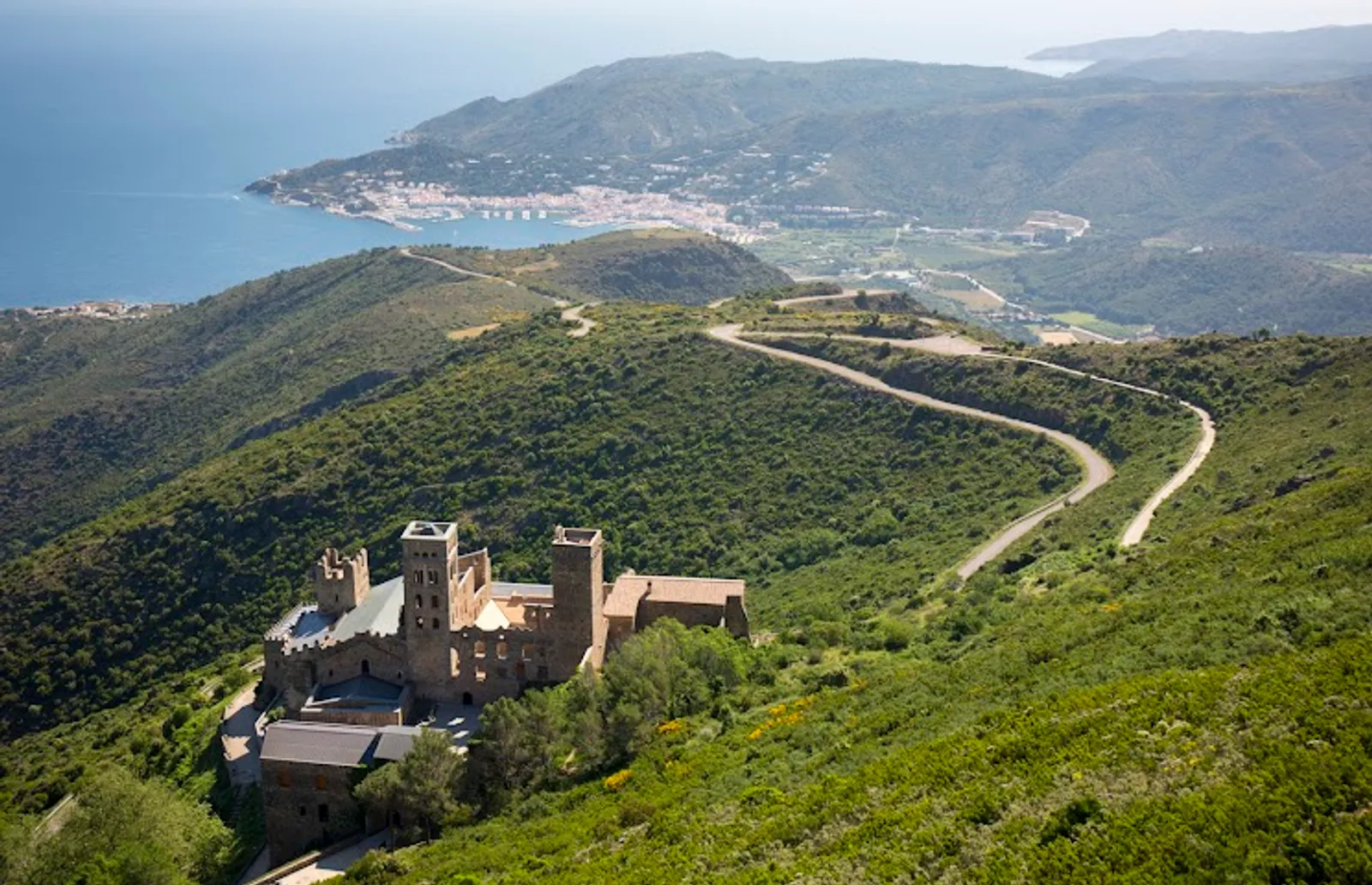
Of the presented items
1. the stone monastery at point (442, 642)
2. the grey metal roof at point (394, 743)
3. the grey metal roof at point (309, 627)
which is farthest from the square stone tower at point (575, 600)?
the grey metal roof at point (309, 627)

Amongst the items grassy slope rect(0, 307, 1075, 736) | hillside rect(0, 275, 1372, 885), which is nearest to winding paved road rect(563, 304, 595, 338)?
hillside rect(0, 275, 1372, 885)

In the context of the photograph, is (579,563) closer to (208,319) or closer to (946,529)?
(946,529)

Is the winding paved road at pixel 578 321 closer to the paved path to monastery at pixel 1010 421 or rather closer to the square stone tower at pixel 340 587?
the paved path to monastery at pixel 1010 421

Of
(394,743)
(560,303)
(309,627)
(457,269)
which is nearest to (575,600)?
(394,743)

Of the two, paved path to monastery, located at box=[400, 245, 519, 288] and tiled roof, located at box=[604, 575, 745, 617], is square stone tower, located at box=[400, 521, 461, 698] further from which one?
paved path to monastery, located at box=[400, 245, 519, 288]

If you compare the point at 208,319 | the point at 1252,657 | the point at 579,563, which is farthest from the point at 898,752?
the point at 208,319

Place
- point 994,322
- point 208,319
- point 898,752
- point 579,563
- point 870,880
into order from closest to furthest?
point 870,880
point 898,752
point 579,563
point 208,319
point 994,322
